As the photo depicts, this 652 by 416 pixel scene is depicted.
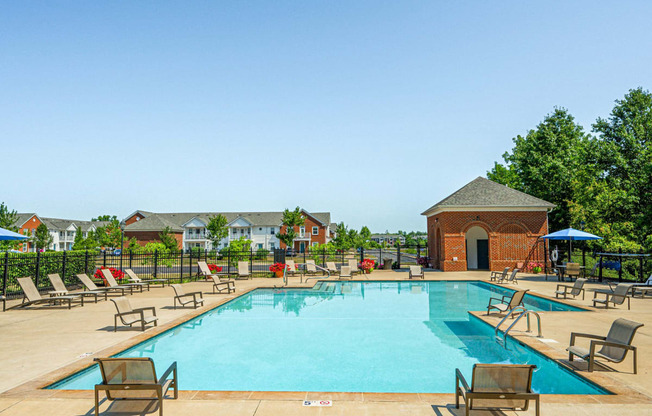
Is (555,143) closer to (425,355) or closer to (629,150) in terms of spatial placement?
(629,150)

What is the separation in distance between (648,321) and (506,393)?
31.1 feet

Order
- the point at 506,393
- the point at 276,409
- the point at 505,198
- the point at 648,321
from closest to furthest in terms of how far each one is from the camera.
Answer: the point at 506,393
the point at 276,409
the point at 648,321
the point at 505,198

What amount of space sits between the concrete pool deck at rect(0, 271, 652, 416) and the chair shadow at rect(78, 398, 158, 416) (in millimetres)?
12

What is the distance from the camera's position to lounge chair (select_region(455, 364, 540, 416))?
4754mm

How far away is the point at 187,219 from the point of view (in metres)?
77.8

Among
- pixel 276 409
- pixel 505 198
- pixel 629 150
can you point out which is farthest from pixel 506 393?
pixel 629 150

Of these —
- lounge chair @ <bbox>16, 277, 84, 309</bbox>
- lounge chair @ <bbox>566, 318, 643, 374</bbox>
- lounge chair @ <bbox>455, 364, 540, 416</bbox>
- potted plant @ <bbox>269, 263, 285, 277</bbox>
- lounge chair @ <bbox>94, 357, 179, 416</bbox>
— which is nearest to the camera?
lounge chair @ <bbox>455, 364, 540, 416</bbox>

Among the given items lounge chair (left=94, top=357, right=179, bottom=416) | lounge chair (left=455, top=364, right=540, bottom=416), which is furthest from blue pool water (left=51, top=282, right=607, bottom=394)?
lounge chair (left=455, top=364, right=540, bottom=416)

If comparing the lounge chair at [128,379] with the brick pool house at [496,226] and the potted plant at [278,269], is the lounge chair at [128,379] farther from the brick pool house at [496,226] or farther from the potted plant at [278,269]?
the brick pool house at [496,226]

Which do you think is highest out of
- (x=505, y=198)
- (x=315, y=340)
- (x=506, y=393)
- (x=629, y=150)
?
(x=629, y=150)

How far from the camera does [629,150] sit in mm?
30688

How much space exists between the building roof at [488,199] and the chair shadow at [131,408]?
24.8 meters

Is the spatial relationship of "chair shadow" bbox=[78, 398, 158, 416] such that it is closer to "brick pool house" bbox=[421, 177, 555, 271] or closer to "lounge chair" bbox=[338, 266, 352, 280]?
"lounge chair" bbox=[338, 266, 352, 280]

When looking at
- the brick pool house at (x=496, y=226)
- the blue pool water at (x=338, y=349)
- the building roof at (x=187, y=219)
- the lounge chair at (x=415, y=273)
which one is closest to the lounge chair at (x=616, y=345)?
the blue pool water at (x=338, y=349)
